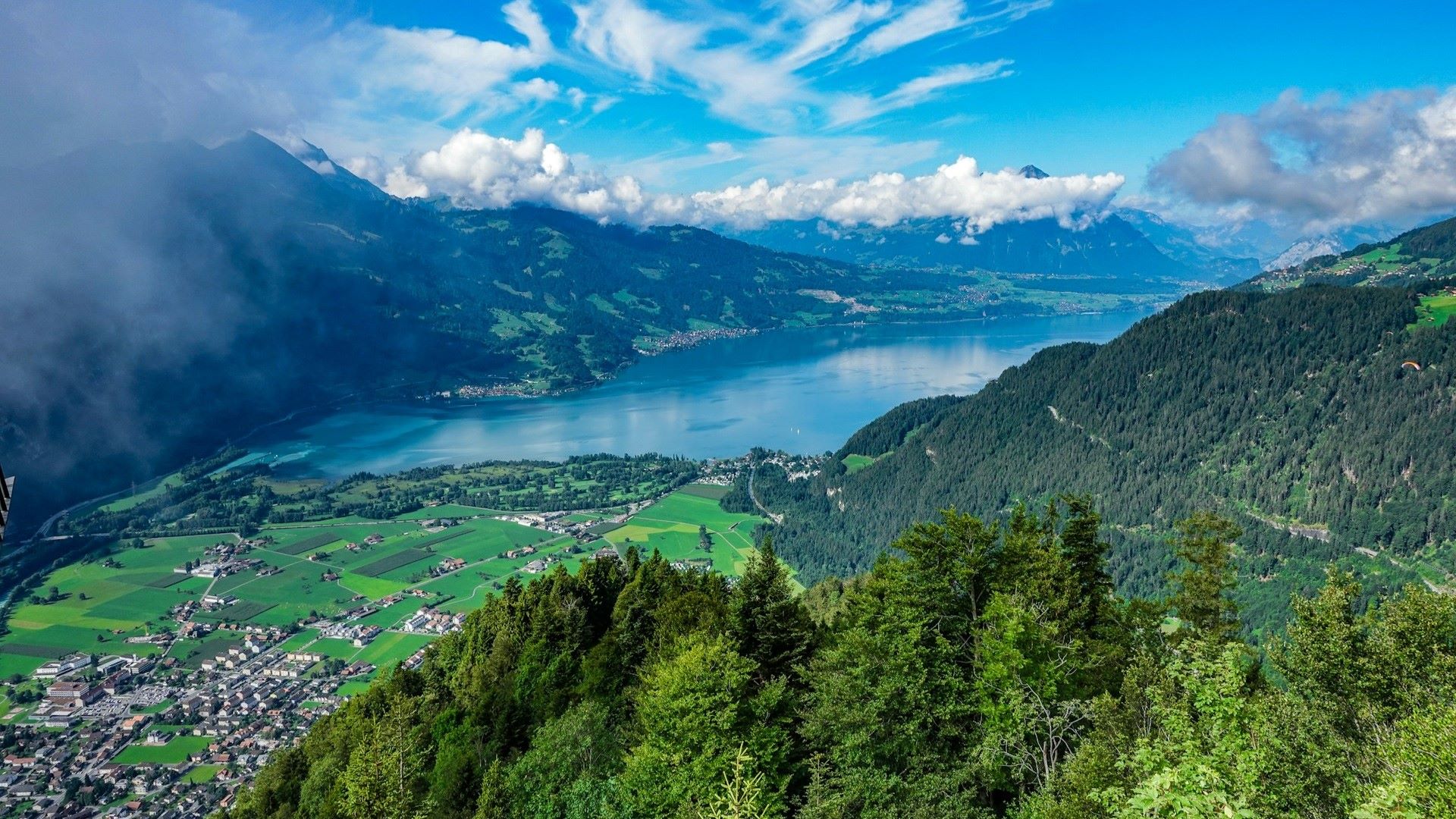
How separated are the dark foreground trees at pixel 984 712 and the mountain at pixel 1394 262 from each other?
159666 mm

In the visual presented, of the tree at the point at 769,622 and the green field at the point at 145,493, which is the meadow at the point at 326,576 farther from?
the tree at the point at 769,622

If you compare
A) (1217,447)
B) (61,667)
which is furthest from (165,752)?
(1217,447)

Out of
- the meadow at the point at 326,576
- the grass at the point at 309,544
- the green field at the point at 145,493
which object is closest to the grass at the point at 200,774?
the meadow at the point at 326,576

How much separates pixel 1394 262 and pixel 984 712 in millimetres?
205492

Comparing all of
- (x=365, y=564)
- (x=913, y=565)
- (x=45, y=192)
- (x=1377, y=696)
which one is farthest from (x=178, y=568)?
(x=45, y=192)

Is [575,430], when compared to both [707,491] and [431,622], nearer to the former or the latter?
[707,491]

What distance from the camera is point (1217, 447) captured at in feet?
294

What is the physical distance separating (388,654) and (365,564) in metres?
28.0

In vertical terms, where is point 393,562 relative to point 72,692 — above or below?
below

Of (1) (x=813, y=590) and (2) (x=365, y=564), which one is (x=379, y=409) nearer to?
(2) (x=365, y=564)

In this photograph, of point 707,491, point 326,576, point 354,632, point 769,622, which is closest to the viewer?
point 769,622

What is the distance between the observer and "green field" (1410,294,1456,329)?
286 feet

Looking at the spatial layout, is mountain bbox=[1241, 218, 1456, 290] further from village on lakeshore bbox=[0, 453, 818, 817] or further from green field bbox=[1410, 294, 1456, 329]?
village on lakeshore bbox=[0, 453, 818, 817]

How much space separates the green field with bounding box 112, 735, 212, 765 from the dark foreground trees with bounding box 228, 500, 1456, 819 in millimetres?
35986
